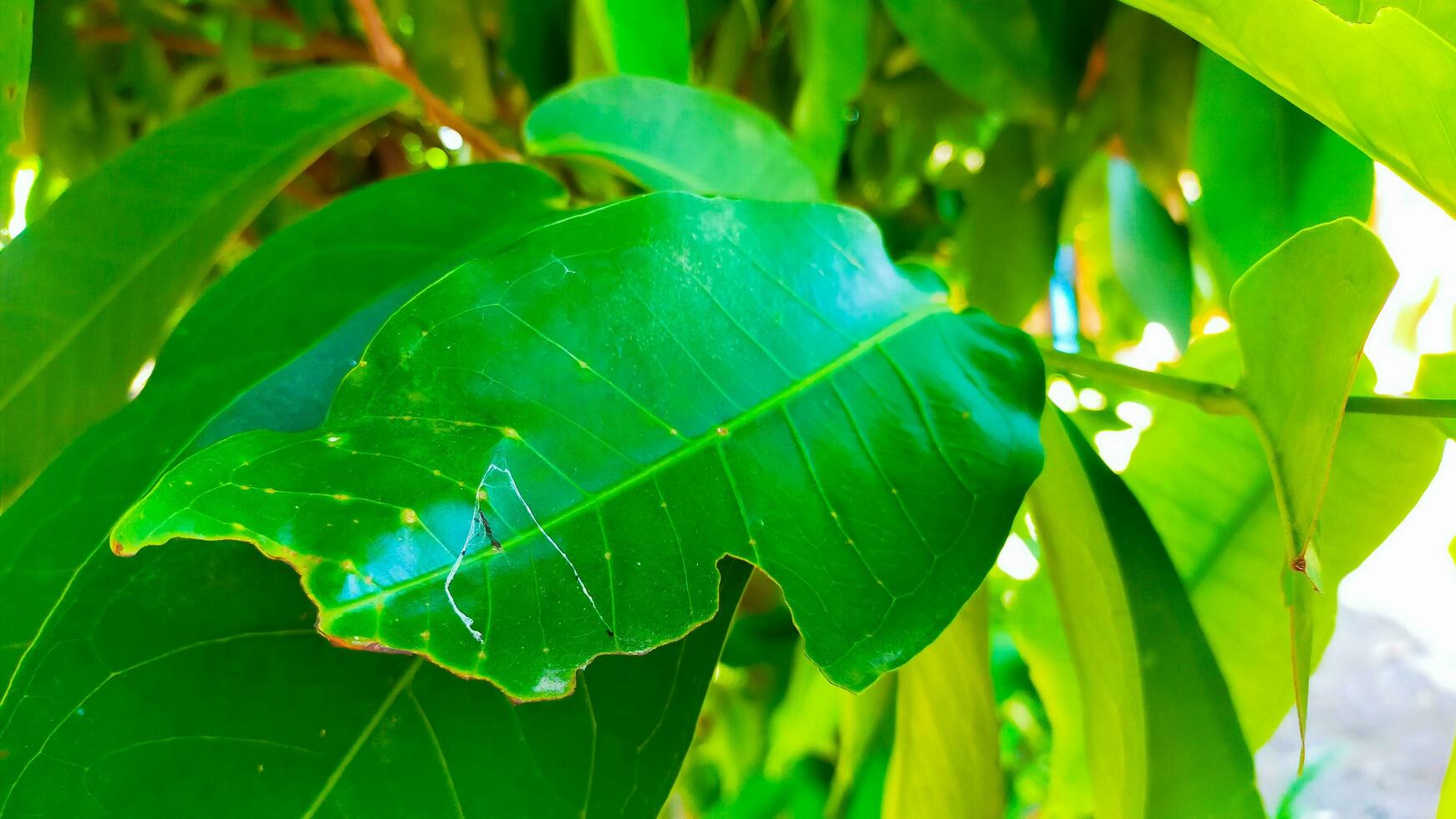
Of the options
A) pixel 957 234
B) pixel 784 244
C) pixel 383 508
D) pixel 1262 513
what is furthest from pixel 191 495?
pixel 957 234

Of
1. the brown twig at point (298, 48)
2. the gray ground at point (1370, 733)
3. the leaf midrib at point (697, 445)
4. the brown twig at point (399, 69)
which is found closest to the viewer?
the leaf midrib at point (697, 445)

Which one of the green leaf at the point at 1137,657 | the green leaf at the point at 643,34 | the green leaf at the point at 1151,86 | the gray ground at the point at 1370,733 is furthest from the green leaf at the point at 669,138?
the gray ground at the point at 1370,733

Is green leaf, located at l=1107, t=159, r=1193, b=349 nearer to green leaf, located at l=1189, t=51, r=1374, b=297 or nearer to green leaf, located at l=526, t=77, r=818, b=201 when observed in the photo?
green leaf, located at l=1189, t=51, r=1374, b=297

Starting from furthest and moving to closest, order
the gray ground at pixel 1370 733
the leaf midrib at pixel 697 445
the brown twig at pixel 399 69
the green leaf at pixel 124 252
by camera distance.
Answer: the gray ground at pixel 1370 733 < the brown twig at pixel 399 69 < the green leaf at pixel 124 252 < the leaf midrib at pixel 697 445

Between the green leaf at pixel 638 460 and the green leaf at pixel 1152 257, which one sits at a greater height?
the green leaf at pixel 638 460

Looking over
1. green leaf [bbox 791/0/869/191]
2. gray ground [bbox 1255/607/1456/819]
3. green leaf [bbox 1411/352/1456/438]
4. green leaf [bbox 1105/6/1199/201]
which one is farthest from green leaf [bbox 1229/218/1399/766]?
gray ground [bbox 1255/607/1456/819]

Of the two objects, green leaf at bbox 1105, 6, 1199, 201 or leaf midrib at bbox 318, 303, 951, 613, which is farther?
green leaf at bbox 1105, 6, 1199, 201

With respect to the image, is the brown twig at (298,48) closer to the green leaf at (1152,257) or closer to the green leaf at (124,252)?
the green leaf at (124,252)
